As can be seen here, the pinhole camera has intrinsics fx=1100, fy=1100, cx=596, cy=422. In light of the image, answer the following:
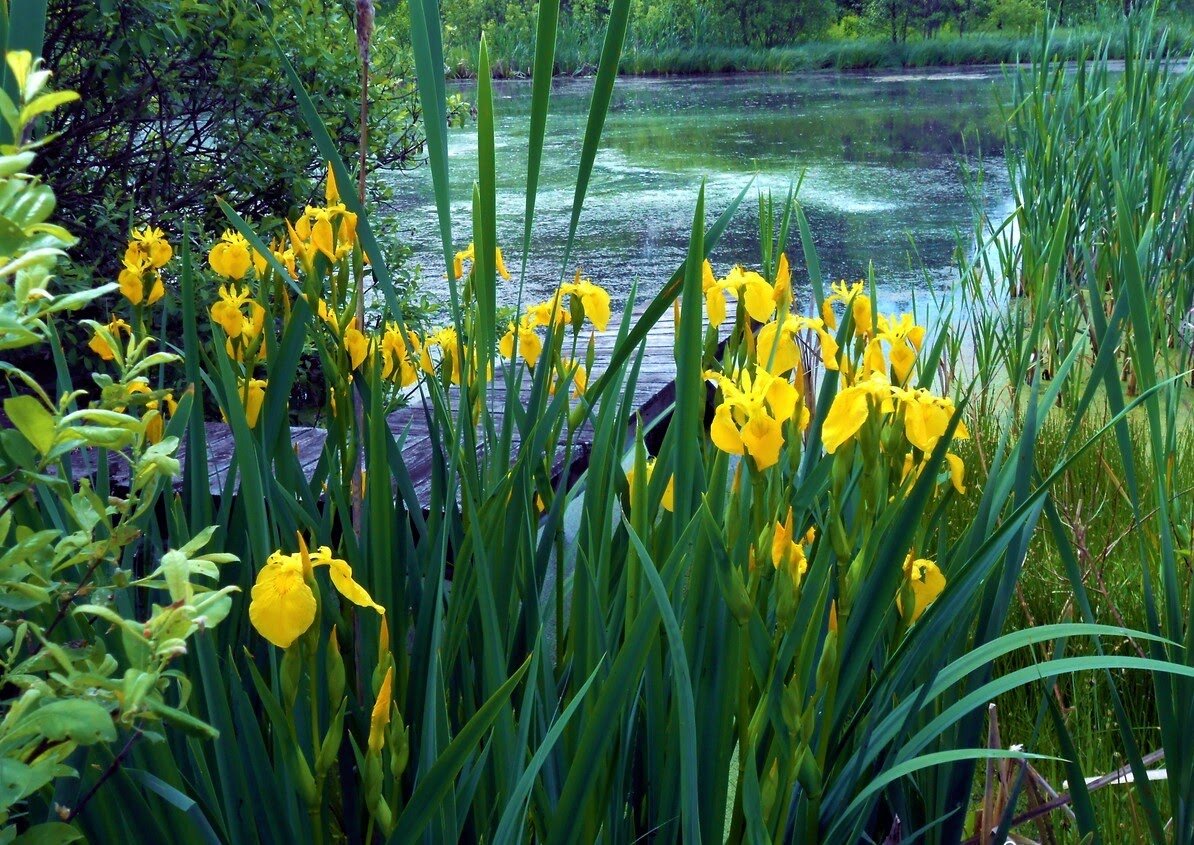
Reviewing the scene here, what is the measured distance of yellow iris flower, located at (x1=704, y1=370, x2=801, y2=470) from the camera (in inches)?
24.3

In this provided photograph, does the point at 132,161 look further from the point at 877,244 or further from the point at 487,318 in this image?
the point at 877,244

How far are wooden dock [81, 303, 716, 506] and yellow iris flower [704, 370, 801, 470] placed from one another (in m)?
0.74

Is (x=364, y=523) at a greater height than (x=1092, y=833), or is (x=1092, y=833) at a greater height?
(x=364, y=523)

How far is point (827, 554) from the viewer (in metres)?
0.68

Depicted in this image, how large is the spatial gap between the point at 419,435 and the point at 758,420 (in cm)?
160

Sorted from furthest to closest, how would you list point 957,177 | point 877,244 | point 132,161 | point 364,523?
1. point 957,177
2. point 877,244
3. point 132,161
4. point 364,523

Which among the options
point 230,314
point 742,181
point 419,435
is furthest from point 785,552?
point 742,181

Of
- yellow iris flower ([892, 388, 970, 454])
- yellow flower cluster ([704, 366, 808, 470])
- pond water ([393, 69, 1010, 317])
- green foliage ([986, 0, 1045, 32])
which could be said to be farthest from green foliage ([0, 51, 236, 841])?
green foliage ([986, 0, 1045, 32])

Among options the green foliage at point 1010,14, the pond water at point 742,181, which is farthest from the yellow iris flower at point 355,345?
the green foliage at point 1010,14

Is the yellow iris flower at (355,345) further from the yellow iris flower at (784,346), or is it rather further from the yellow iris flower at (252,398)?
the yellow iris flower at (784,346)

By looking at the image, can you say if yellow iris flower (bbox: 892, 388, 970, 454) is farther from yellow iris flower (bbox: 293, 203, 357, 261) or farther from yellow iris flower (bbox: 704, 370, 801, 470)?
yellow iris flower (bbox: 293, 203, 357, 261)

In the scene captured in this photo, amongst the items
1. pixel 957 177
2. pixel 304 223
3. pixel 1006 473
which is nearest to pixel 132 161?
pixel 304 223

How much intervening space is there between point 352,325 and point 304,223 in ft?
0.29

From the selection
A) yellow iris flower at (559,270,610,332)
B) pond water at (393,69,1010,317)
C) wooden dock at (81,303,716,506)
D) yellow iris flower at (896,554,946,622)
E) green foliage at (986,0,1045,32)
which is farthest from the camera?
green foliage at (986,0,1045,32)
